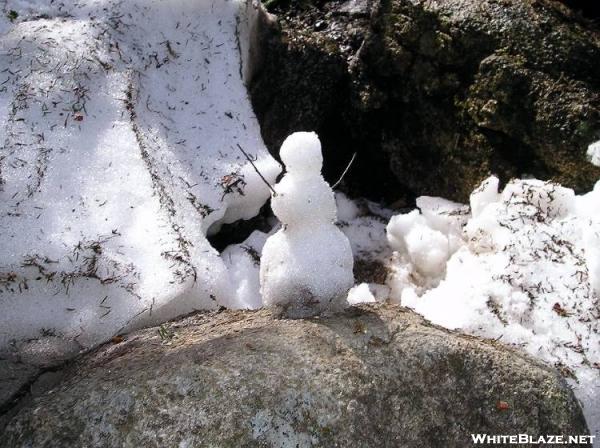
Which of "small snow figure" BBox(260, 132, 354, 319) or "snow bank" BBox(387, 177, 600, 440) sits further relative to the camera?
"snow bank" BBox(387, 177, 600, 440)

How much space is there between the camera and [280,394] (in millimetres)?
2861

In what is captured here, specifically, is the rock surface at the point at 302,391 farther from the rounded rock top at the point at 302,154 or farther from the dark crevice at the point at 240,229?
the dark crevice at the point at 240,229

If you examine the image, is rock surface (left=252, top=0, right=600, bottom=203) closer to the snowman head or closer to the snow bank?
the snow bank

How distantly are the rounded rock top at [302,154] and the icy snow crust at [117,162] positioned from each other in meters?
1.26

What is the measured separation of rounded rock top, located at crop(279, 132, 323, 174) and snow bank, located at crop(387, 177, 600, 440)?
6.19 ft

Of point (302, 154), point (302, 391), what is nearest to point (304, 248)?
point (302, 154)

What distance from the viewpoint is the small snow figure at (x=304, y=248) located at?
10.8 feet

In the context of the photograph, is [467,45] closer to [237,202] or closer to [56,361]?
[237,202]

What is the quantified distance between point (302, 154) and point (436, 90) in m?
2.88

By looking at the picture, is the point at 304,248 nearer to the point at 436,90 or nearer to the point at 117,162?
the point at 117,162

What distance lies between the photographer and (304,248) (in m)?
3.38

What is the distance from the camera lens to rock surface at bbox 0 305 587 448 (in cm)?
276

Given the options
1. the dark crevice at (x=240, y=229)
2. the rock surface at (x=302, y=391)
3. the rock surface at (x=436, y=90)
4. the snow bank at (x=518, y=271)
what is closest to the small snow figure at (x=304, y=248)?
the rock surface at (x=302, y=391)

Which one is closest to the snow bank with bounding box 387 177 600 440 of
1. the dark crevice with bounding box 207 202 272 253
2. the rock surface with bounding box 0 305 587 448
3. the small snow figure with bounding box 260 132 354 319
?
the rock surface with bounding box 0 305 587 448
